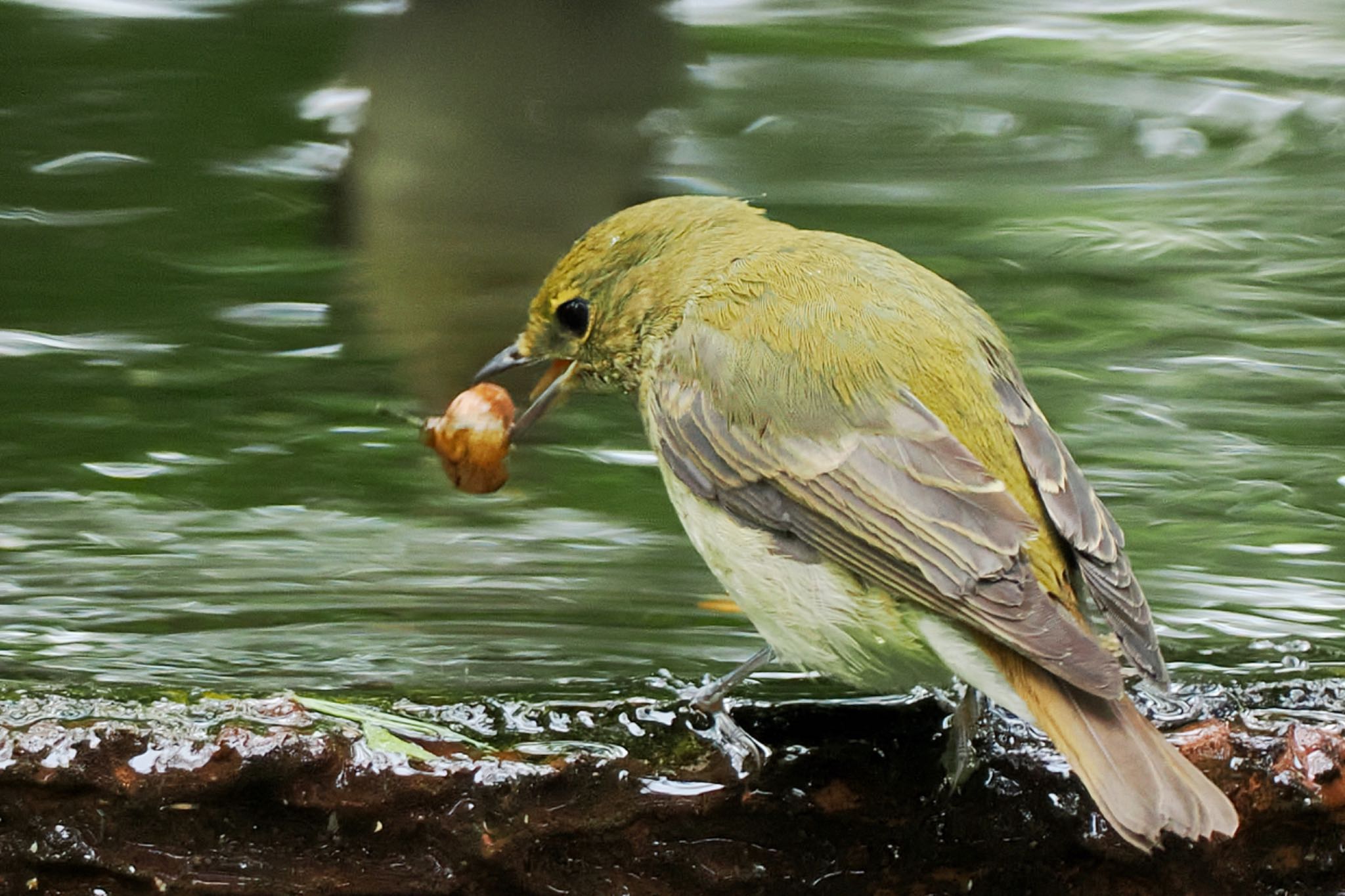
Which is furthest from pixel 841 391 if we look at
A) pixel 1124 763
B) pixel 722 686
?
pixel 1124 763

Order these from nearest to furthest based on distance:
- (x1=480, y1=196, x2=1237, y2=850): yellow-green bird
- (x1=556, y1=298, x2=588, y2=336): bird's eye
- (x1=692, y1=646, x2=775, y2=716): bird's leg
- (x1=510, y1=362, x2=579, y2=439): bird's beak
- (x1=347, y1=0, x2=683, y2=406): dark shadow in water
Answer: (x1=480, y1=196, x2=1237, y2=850): yellow-green bird < (x1=692, y1=646, x2=775, y2=716): bird's leg < (x1=556, y1=298, x2=588, y2=336): bird's eye < (x1=510, y1=362, x2=579, y2=439): bird's beak < (x1=347, y1=0, x2=683, y2=406): dark shadow in water

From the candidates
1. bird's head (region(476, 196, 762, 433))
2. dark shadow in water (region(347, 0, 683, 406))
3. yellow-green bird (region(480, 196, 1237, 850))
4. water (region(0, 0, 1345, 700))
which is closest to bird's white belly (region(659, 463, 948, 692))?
yellow-green bird (region(480, 196, 1237, 850))

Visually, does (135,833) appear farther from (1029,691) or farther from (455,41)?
(455,41)

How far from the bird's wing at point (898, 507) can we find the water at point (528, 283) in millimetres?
386

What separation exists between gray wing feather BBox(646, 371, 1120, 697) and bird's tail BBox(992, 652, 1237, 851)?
0.08 metres

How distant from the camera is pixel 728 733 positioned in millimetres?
3514

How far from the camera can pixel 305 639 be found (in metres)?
4.22

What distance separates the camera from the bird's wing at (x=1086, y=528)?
11.5ft

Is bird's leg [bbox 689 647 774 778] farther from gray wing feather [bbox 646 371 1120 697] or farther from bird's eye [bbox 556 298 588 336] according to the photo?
bird's eye [bbox 556 298 588 336]

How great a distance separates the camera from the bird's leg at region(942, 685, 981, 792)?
3.51 meters

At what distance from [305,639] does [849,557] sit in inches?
47.5

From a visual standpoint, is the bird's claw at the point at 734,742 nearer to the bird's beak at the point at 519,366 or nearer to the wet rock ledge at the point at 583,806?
the wet rock ledge at the point at 583,806

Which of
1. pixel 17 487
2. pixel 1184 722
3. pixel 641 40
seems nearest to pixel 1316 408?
pixel 1184 722

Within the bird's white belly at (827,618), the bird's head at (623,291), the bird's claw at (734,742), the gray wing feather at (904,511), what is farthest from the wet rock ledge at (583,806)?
the bird's head at (623,291)
